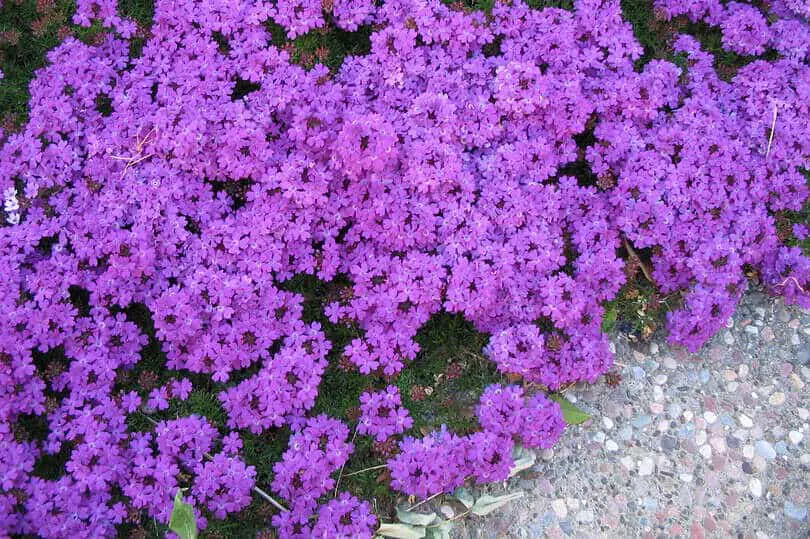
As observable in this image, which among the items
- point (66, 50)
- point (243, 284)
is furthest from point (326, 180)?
point (66, 50)

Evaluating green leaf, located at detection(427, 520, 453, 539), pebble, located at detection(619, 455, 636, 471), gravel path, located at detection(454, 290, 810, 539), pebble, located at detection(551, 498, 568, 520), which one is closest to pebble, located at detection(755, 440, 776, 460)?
gravel path, located at detection(454, 290, 810, 539)

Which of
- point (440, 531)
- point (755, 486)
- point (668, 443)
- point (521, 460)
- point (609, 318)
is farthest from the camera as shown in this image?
point (609, 318)

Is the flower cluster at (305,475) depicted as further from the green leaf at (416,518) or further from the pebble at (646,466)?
the pebble at (646,466)

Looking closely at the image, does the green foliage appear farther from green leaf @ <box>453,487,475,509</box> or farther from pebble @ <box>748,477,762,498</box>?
pebble @ <box>748,477,762,498</box>

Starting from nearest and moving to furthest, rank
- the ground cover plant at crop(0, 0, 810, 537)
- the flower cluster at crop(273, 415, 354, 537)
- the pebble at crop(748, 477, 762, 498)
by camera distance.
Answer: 1. the flower cluster at crop(273, 415, 354, 537)
2. the ground cover plant at crop(0, 0, 810, 537)
3. the pebble at crop(748, 477, 762, 498)

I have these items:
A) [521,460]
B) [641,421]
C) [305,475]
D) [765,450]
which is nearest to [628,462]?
[641,421]

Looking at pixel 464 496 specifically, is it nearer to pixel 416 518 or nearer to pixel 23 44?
pixel 416 518

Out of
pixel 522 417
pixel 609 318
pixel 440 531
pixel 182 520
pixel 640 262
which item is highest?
pixel 640 262

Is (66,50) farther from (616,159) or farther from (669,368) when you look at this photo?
(669,368)
